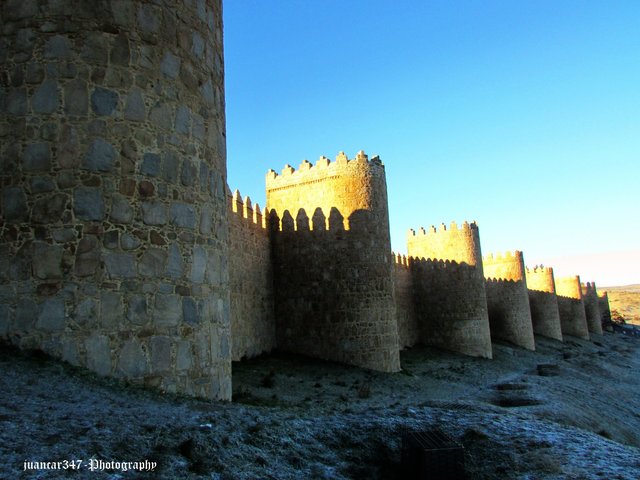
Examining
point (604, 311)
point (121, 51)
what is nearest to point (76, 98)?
point (121, 51)

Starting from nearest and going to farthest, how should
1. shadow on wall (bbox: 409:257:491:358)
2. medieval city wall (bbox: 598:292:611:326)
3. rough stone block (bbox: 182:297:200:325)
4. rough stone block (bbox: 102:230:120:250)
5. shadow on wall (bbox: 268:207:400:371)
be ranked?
rough stone block (bbox: 102:230:120:250), rough stone block (bbox: 182:297:200:325), shadow on wall (bbox: 268:207:400:371), shadow on wall (bbox: 409:257:491:358), medieval city wall (bbox: 598:292:611:326)

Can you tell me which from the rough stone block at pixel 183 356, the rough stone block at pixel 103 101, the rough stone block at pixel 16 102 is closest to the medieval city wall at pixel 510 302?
the rough stone block at pixel 183 356

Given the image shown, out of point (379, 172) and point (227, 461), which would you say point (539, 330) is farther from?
point (227, 461)

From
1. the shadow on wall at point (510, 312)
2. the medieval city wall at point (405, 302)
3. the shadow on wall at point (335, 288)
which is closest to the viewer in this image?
the shadow on wall at point (335, 288)

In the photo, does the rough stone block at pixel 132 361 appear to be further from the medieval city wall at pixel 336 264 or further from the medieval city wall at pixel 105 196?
A: the medieval city wall at pixel 336 264

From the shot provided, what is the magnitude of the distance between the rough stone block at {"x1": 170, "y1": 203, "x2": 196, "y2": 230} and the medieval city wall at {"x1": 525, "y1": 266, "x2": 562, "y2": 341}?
34492 millimetres

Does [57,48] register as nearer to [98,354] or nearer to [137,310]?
[137,310]

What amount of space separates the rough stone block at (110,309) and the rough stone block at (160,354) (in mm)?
354

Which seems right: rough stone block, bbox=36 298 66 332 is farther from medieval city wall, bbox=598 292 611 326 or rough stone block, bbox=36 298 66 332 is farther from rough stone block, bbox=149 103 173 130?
medieval city wall, bbox=598 292 611 326

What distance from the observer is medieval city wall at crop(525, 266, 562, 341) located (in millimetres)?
35125

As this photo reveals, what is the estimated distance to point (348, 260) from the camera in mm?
15781

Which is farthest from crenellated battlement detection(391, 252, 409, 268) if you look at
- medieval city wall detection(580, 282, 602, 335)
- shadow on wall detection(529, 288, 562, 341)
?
medieval city wall detection(580, 282, 602, 335)

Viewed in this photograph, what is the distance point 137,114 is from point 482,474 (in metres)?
3.96

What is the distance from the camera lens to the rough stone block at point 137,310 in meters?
4.39
